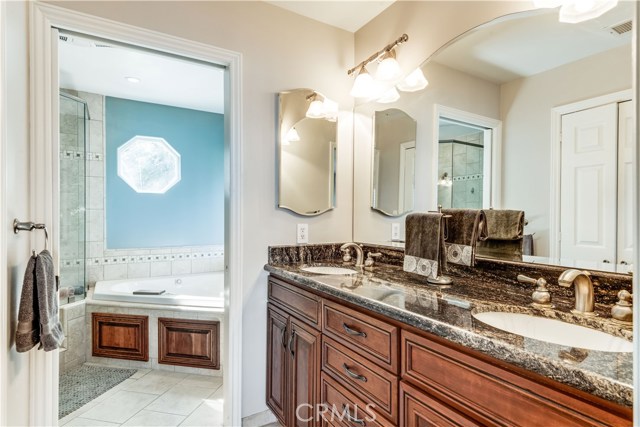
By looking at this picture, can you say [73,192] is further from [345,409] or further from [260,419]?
[345,409]

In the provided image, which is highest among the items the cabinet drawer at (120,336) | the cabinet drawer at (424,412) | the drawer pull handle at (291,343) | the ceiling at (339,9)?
the ceiling at (339,9)

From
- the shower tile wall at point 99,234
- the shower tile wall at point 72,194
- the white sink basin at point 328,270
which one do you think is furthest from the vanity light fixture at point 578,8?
the shower tile wall at point 99,234

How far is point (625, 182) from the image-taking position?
3.32 ft

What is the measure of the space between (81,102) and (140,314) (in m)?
1.92

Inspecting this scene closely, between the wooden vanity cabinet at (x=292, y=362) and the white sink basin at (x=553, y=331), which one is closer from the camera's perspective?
the white sink basin at (x=553, y=331)

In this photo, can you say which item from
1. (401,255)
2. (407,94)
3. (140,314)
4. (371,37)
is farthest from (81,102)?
(401,255)

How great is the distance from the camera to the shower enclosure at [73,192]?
248 cm

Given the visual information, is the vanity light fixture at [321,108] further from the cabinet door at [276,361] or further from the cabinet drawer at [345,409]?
the cabinet drawer at [345,409]

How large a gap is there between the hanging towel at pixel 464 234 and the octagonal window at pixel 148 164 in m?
3.12

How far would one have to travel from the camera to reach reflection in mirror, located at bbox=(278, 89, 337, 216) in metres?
1.97

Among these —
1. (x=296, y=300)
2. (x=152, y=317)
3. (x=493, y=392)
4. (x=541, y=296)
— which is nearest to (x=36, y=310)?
(x=296, y=300)

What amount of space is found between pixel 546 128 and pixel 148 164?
3536mm

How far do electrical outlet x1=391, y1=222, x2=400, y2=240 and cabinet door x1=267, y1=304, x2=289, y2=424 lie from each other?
2.75 feet

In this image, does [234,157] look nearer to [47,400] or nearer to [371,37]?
[371,37]
